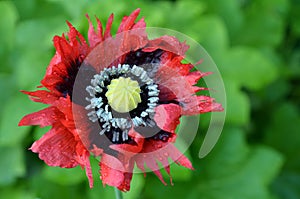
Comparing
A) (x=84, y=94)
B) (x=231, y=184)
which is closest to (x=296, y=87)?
(x=231, y=184)

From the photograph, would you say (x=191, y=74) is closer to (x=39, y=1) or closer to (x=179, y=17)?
(x=179, y=17)

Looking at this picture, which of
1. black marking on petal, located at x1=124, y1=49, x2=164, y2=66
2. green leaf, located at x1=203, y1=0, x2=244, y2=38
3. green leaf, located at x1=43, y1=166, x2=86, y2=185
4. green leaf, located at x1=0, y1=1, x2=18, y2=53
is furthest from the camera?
green leaf, located at x1=203, y1=0, x2=244, y2=38

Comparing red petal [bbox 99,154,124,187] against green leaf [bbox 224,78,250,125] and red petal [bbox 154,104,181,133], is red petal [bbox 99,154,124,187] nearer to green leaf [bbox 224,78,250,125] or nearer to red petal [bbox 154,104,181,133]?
red petal [bbox 154,104,181,133]

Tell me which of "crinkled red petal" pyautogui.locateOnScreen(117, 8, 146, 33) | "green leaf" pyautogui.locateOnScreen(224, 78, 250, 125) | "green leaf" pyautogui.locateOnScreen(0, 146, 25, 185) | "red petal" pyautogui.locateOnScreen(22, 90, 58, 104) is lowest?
"green leaf" pyautogui.locateOnScreen(0, 146, 25, 185)

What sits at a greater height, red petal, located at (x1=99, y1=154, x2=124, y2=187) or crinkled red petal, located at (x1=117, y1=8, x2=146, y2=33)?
crinkled red petal, located at (x1=117, y1=8, x2=146, y2=33)

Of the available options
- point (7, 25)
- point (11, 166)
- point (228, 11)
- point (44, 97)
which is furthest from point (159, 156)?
point (228, 11)

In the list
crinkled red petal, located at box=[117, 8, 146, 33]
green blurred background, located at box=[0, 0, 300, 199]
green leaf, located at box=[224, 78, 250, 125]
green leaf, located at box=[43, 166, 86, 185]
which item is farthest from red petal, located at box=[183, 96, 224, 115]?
green leaf, located at box=[224, 78, 250, 125]

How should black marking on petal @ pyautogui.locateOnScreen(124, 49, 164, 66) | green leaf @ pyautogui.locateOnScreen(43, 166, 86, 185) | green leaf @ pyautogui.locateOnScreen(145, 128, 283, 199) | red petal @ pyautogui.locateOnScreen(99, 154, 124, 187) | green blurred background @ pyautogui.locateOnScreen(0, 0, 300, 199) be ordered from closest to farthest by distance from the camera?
red petal @ pyautogui.locateOnScreen(99, 154, 124, 187)
black marking on petal @ pyautogui.locateOnScreen(124, 49, 164, 66)
green leaf @ pyautogui.locateOnScreen(43, 166, 86, 185)
green blurred background @ pyautogui.locateOnScreen(0, 0, 300, 199)
green leaf @ pyautogui.locateOnScreen(145, 128, 283, 199)

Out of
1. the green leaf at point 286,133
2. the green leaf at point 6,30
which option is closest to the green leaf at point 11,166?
the green leaf at point 6,30
